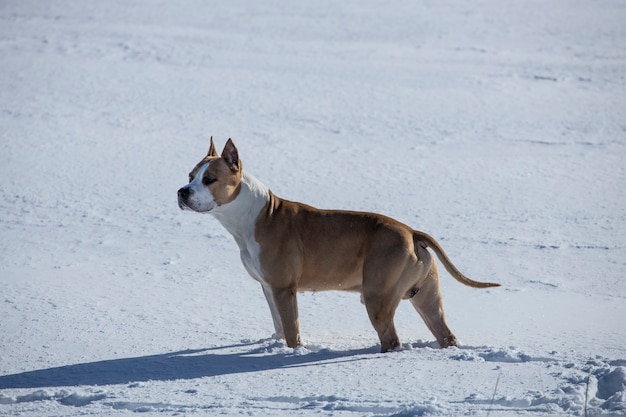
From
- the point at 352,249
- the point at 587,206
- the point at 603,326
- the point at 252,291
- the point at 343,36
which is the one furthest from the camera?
the point at 343,36

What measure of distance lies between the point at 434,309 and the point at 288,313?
1154 millimetres

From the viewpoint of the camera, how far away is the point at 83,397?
199 inches

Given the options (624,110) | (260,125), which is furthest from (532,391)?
(624,110)

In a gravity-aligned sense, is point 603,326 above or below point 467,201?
below

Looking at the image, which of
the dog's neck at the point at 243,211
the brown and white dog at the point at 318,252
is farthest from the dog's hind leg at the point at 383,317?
the dog's neck at the point at 243,211

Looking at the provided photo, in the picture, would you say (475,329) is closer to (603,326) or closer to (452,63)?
(603,326)

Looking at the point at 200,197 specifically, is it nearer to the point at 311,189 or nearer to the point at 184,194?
the point at 184,194

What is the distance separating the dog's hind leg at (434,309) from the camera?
6285 millimetres

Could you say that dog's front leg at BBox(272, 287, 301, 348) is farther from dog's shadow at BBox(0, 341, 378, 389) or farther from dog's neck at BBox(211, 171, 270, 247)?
dog's neck at BBox(211, 171, 270, 247)

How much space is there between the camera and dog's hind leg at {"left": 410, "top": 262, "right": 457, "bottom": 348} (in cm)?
629

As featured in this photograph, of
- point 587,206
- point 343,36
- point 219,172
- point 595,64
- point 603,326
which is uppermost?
point 343,36

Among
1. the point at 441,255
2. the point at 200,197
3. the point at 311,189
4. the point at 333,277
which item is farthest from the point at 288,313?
the point at 311,189

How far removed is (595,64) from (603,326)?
33.9 feet

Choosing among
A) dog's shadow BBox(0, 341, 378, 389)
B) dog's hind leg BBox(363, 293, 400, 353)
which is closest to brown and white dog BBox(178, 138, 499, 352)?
dog's hind leg BBox(363, 293, 400, 353)
